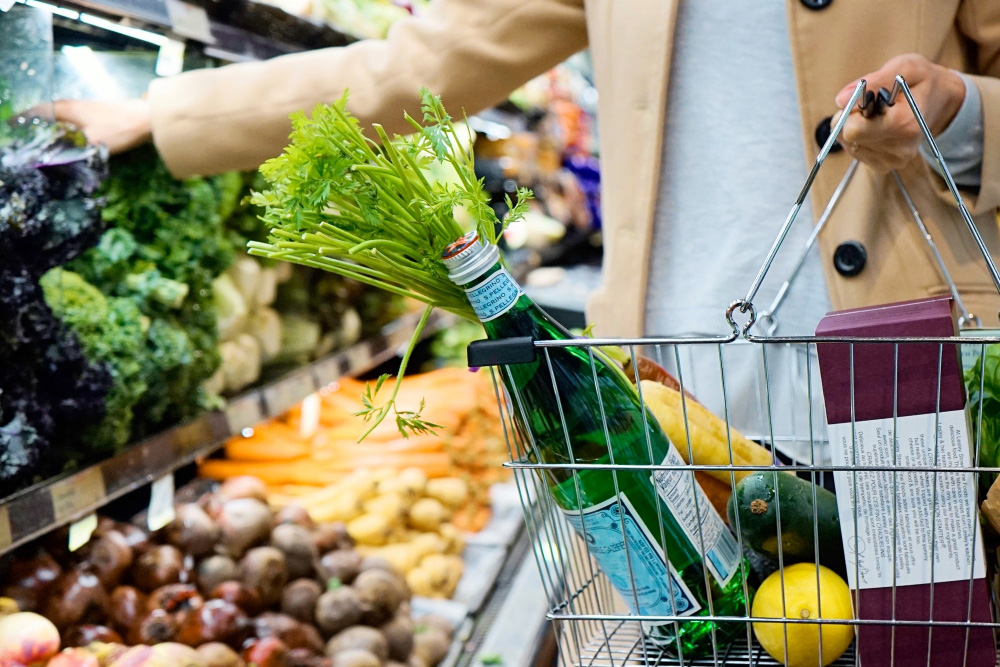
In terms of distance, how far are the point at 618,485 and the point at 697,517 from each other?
76 millimetres

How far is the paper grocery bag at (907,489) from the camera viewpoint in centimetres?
67

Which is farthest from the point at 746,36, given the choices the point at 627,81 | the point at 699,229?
the point at 699,229

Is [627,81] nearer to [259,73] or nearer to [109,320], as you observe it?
[259,73]

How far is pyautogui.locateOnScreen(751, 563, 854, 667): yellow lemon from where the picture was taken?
28.0 inches

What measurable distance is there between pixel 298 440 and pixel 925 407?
6.26ft

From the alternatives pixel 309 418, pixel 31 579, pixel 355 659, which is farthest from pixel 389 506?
pixel 31 579

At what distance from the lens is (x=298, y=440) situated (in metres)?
2.36

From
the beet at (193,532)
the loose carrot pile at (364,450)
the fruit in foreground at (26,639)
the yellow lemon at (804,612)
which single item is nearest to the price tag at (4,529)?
the fruit in foreground at (26,639)

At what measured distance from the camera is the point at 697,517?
0.71 meters

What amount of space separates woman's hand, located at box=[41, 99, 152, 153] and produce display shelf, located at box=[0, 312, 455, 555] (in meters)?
0.47

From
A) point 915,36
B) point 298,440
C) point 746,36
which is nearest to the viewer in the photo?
point 915,36

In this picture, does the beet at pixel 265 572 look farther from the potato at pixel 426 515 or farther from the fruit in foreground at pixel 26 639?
the potato at pixel 426 515

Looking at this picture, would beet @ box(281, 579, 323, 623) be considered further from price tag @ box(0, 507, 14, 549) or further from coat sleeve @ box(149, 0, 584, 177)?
coat sleeve @ box(149, 0, 584, 177)

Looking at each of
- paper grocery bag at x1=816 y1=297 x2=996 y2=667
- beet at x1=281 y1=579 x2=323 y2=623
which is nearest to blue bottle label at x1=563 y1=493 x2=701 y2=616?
paper grocery bag at x1=816 y1=297 x2=996 y2=667
